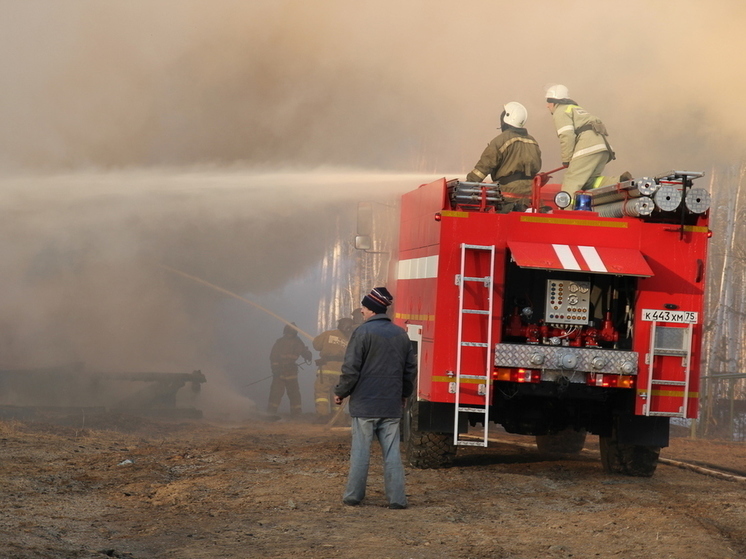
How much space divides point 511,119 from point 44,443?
5592 millimetres

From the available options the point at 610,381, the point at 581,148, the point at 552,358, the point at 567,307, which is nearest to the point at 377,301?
the point at 552,358

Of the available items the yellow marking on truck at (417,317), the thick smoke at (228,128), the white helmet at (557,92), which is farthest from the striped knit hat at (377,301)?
the thick smoke at (228,128)

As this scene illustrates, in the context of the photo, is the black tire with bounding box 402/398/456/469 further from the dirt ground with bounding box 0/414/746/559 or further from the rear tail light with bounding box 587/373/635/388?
the rear tail light with bounding box 587/373/635/388

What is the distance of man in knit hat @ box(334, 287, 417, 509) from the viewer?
6352 millimetres

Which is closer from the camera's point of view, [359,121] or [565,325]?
[565,325]

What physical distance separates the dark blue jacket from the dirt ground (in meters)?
0.68

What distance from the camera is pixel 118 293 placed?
19078mm

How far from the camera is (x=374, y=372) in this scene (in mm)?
6441

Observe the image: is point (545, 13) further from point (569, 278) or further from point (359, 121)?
point (569, 278)

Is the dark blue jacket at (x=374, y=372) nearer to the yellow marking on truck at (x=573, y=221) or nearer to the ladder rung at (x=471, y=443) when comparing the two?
the ladder rung at (x=471, y=443)

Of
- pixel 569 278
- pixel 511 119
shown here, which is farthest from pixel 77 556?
pixel 511 119

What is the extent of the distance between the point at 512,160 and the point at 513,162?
0.08 ft

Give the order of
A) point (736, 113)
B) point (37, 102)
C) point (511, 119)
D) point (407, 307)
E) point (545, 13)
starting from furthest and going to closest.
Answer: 1. point (545, 13)
2. point (736, 113)
3. point (37, 102)
4. point (511, 119)
5. point (407, 307)

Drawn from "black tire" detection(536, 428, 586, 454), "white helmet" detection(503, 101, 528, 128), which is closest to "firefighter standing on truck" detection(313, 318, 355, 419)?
"black tire" detection(536, 428, 586, 454)
